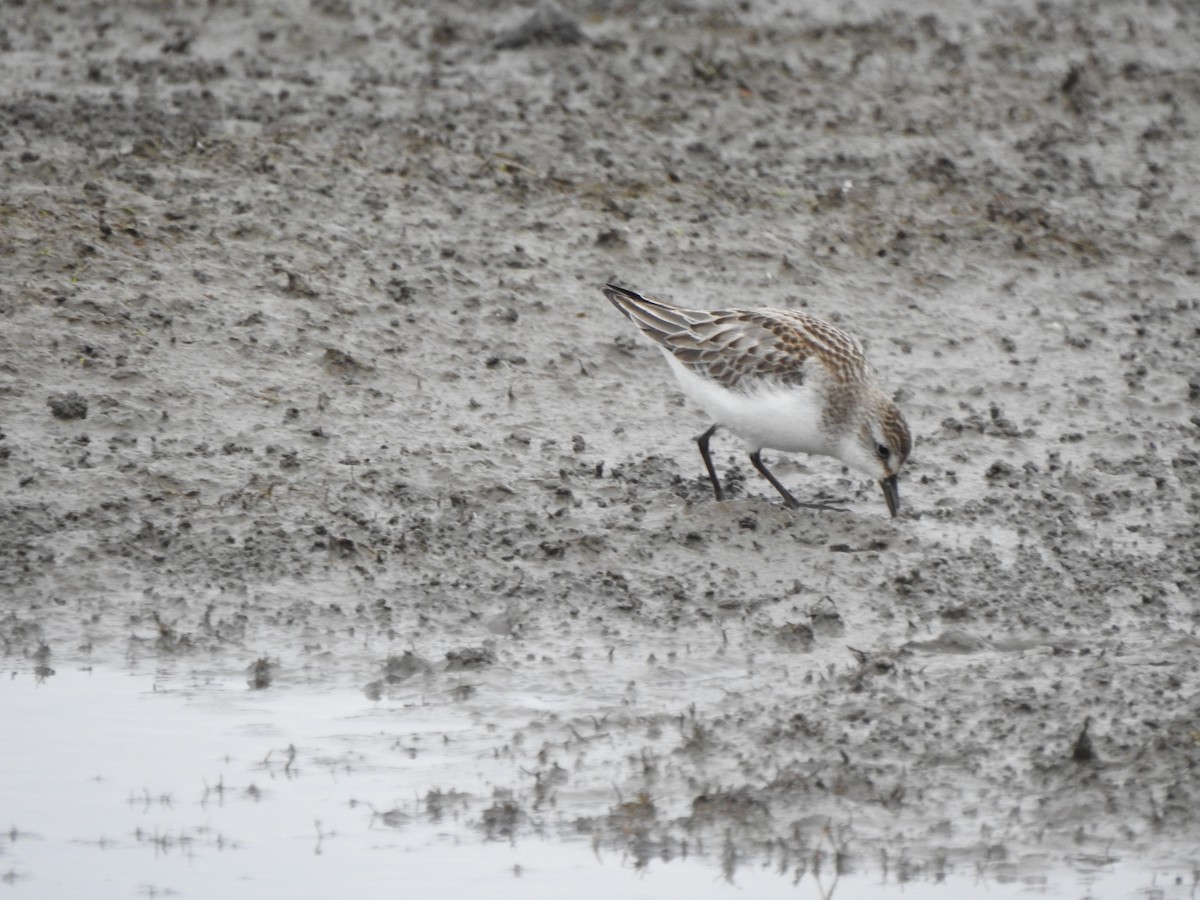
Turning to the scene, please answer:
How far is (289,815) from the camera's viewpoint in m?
6.38

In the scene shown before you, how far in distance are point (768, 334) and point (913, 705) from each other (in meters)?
2.49

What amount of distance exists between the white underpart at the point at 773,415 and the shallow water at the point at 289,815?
252 cm

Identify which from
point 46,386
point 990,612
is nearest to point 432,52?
point 46,386

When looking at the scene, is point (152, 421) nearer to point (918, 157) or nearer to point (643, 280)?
point (643, 280)

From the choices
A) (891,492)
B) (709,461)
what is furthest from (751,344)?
(891,492)

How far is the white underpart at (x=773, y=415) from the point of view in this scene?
873cm

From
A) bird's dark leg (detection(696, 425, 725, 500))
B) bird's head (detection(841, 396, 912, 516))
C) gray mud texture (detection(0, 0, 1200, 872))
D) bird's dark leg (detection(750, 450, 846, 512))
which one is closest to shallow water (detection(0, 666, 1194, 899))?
gray mud texture (detection(0, 0, 1200, 872))

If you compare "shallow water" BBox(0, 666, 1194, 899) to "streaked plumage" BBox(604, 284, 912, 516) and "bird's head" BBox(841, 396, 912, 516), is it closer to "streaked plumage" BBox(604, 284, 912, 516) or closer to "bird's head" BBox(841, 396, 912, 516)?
"streaked plumage" BBox(604, 284, 912, 516)

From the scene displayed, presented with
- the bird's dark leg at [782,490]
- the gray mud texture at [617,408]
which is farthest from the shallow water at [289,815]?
the bird's dark leg at [782,490]

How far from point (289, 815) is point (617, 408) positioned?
167 inches

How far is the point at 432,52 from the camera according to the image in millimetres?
14969

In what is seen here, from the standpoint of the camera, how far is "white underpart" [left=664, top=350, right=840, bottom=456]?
8.73 meters

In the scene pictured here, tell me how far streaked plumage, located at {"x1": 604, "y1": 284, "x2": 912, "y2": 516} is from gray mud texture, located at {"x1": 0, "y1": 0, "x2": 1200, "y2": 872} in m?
0.39

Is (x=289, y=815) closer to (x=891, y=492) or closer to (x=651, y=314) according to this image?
(x=891, y=492)
